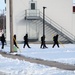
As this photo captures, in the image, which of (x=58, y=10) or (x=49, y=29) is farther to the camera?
(x=58, y=10)

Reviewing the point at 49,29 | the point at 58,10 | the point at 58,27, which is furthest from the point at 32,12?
the point at 58,27

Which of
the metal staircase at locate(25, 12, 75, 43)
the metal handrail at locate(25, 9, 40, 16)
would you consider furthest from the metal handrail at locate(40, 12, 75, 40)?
the metal handrail at locate(25, 9, 40, 16)

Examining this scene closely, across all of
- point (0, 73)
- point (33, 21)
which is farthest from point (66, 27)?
point (0, 73)

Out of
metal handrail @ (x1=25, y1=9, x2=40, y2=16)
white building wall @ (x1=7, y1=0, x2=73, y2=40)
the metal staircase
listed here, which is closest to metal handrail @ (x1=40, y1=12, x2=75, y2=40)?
the metal staircase

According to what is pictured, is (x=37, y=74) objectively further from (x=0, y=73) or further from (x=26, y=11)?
(x=26, y=11)

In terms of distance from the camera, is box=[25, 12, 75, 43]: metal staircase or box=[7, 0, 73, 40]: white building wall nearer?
box=[25, 12, 75, 43]: metal staircase

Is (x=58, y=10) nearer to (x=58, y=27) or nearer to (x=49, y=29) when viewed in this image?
(x=58, y=27)

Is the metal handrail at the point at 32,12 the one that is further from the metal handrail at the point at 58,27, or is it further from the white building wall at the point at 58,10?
the metal handrail at the point at 58,27

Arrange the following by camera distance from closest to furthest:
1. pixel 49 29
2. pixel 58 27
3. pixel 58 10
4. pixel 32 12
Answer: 1. pixel 32 12
2. pixel 49 29
3. pixel 58 27
4. pixel 58 10

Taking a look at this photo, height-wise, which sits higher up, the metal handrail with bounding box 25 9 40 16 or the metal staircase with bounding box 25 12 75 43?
the metal handrail with bounding box 25 9 40 16

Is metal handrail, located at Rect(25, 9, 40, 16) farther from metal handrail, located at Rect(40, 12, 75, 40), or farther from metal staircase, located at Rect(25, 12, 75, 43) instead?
metal handrail, located at Rect(40, 12, 75, 40)

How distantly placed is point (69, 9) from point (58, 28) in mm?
3506

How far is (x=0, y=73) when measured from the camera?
14656 mm

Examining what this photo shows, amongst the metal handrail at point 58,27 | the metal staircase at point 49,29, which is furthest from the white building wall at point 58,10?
the metal staircase at point 49,29
